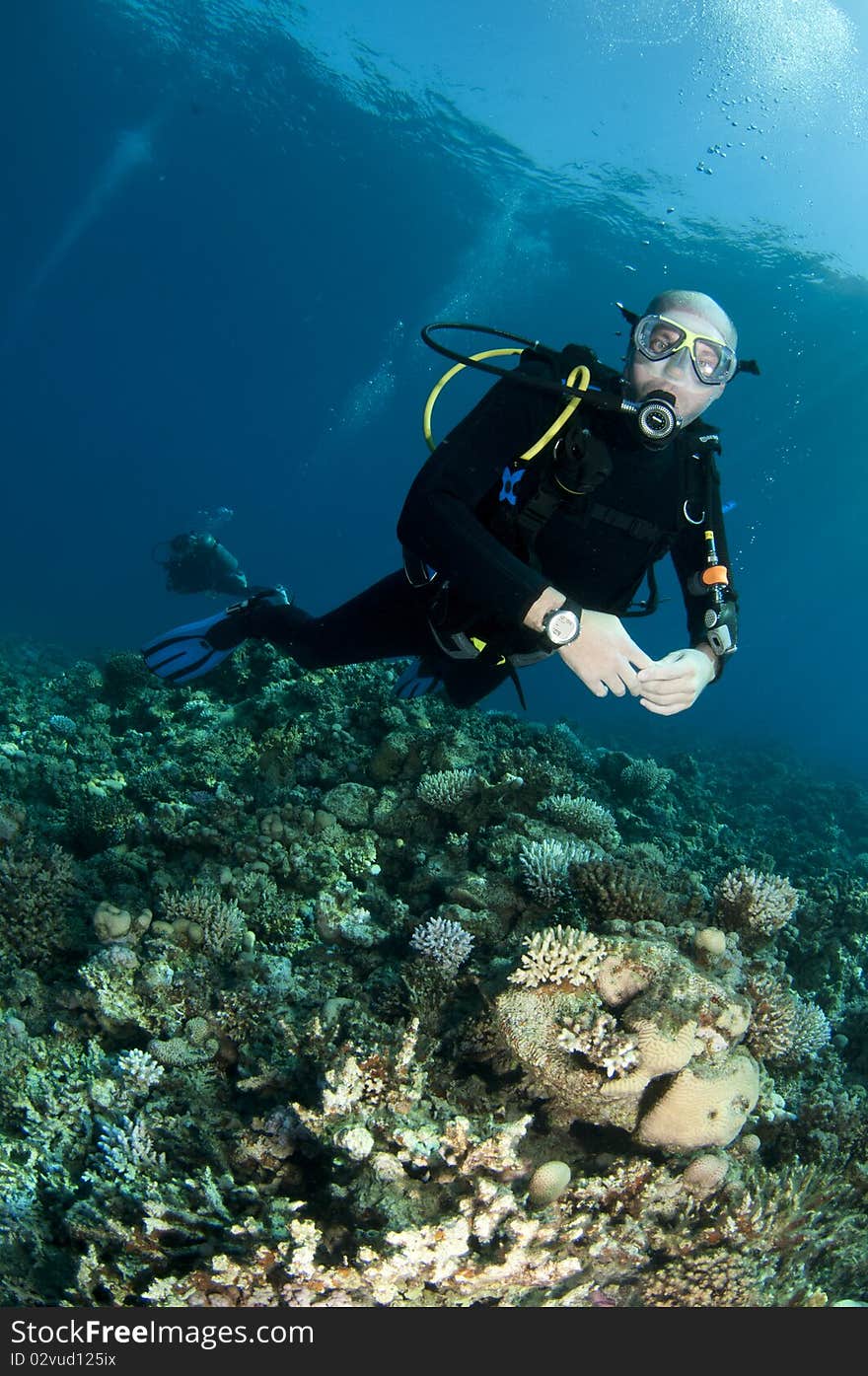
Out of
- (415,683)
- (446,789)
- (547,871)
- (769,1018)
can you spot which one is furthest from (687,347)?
(415,683)

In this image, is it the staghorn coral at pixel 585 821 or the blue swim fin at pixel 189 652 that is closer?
the staghorn coral at pixel 585 821

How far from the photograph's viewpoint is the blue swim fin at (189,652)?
7008 mm

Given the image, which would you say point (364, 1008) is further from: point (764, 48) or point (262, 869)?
point (764, 48)

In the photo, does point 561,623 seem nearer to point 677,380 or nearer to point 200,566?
point 677,380

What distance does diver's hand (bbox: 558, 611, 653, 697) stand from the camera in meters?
2.72

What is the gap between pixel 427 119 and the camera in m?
33.5

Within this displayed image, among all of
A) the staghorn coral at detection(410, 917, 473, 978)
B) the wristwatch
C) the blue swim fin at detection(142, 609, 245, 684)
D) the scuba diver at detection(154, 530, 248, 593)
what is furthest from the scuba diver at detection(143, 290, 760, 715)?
the scuba diver at detection(154, 530, 248, 593)

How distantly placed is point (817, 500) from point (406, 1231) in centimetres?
7214

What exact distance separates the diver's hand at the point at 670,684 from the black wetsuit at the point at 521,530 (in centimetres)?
48

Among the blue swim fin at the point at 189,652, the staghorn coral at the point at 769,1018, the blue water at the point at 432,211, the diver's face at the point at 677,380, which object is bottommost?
the staghorn coral at the point at 769,1018

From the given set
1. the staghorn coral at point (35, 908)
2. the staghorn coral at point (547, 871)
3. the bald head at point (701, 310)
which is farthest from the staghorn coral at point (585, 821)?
the staghorn coral at point (35, 908)

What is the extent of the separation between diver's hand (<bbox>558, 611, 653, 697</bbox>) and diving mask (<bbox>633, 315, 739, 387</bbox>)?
5.50 ft

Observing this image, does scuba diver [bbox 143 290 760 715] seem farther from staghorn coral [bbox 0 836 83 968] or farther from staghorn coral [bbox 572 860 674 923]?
staghorn coral [bbox 0 836 83 968]

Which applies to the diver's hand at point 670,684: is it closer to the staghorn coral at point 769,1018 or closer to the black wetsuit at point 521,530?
the black wetsuit at point 521,530
